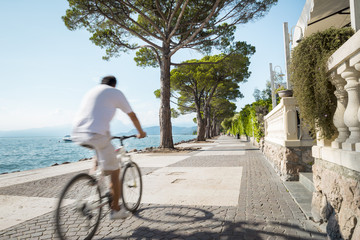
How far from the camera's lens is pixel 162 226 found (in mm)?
2793

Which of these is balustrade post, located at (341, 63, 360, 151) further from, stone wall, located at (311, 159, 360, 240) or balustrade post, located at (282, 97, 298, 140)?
balustrade post, located at (282, 97, 298, 140)

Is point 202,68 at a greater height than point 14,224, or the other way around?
point 202,68

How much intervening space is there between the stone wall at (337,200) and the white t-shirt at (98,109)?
2157 millimetres

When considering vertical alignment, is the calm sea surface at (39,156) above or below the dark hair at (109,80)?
below

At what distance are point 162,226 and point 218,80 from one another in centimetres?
2469

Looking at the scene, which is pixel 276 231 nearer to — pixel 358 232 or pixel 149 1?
pixel 358 232

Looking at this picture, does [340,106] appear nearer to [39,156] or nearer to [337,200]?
[337,200]

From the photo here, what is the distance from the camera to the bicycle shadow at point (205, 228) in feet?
8.20

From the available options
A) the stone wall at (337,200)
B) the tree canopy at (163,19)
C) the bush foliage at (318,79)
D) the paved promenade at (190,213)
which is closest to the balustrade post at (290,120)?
the paved promenade at (190,213)

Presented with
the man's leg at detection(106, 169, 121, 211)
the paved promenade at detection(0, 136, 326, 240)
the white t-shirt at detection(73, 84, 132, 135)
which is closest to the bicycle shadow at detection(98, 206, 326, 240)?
the paved promenade at detection(0, 136, 326, 240)

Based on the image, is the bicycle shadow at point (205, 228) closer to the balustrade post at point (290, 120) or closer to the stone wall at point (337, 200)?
the stone wall at point (337, 200)

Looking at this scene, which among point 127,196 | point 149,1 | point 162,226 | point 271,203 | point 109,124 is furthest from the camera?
point 149,1

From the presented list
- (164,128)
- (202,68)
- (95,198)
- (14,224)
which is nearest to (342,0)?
(95,198)

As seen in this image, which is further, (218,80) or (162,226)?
(218,80)
